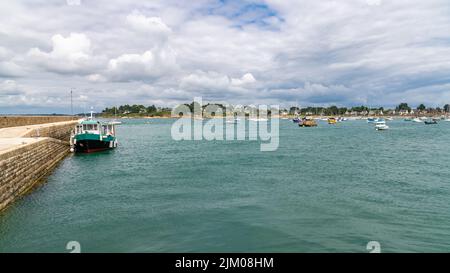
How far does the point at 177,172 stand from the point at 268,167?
8.94 metres

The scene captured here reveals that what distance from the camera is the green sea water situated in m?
14.9

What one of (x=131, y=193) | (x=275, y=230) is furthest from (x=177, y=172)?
(x=275, y=230)

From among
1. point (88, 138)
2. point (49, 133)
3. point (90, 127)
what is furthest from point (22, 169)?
point (49, 133)

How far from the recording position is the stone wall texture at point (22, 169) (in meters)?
19.0

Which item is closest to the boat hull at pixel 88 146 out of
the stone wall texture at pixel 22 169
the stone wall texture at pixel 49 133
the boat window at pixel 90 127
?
the boat window at pixel 90 127

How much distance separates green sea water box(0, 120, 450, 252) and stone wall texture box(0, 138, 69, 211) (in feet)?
2.57

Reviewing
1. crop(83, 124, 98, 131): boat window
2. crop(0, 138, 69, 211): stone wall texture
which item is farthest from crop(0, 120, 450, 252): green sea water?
crop(83, 124, 98, 131): boat window

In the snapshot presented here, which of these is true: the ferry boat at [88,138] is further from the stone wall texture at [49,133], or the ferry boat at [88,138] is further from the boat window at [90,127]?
the stone wall texture at [49,133]

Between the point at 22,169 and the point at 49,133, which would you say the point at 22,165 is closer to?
the point at 22,169

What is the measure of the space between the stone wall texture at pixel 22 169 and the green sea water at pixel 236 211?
2.57 feet

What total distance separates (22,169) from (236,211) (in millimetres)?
14745

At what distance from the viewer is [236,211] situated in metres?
19.1
